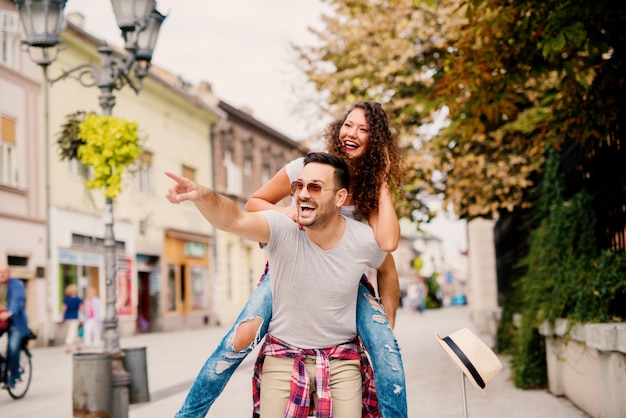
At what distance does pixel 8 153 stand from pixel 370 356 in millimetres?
20027

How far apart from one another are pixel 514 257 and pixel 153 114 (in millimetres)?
18940

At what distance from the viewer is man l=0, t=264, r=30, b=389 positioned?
1097 centimetres

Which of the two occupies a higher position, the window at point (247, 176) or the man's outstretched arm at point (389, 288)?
the window at point (247, 176)

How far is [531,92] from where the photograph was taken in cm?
1158

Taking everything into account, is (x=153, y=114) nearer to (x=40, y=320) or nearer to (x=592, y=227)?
(x=40, y=320)

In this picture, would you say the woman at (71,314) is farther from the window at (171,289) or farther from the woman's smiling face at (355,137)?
the woman's smiling face at (355,137)

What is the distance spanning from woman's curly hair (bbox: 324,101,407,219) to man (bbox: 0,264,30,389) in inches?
319

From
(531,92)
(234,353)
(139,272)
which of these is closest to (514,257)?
(531,92)

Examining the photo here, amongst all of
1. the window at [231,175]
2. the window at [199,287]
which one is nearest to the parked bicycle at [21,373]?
the window at [199,287]

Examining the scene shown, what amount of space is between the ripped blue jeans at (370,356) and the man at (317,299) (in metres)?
0.08

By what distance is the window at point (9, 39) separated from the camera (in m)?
22.1

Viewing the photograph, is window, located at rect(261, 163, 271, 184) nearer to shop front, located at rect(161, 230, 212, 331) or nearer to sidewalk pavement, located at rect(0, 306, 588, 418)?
shop front, located at rect(161, 230, 212, 331)

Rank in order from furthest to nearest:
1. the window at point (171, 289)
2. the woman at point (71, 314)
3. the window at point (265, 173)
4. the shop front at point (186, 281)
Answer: the window at point (265, 173)
the shop front at point (186, 281)
the window at point (171, 289)
the woman at point (71, 314)

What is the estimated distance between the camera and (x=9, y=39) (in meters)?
22.3
